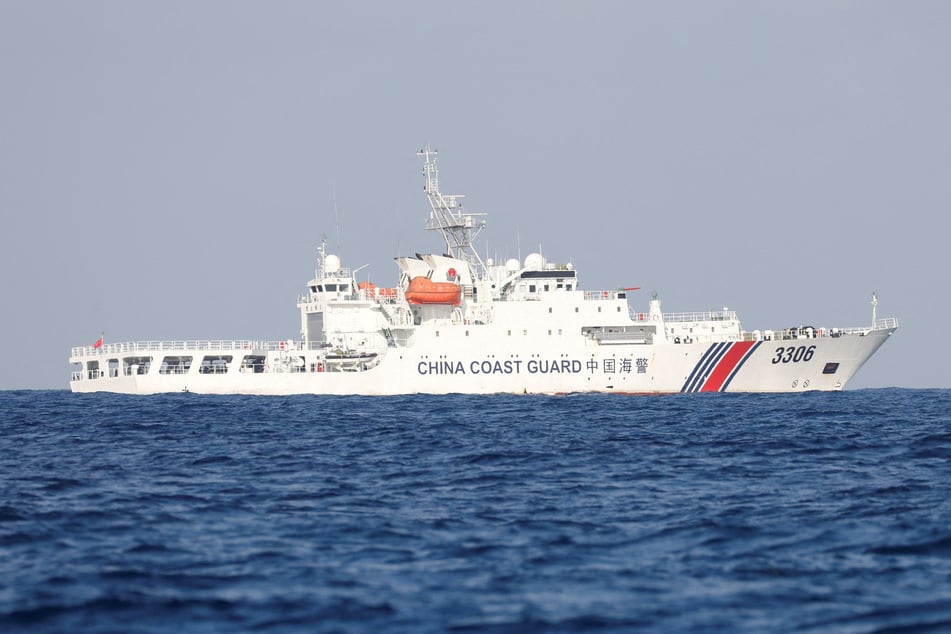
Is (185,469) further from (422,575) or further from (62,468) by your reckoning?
(422,575)

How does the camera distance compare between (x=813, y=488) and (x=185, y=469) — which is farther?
(x=185, y=469)

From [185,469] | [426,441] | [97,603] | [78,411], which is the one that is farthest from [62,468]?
[78,411]

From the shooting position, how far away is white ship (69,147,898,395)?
43.4 meters

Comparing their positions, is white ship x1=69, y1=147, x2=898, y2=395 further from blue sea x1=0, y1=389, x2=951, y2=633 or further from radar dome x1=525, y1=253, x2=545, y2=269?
blue sea x1=0, y1=389, x2=951, y2=633

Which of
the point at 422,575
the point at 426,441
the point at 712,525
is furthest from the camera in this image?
the point at 426,441

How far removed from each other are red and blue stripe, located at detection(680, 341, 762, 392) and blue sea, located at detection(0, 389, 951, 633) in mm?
19483

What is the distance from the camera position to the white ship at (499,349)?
43.4m

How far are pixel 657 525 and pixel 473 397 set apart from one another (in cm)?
2994

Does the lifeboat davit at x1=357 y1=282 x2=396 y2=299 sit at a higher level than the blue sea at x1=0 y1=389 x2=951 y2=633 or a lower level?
higher

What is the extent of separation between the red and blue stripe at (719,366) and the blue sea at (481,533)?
63.9 ft

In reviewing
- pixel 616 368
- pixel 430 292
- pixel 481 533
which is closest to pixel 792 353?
pixel 616 368

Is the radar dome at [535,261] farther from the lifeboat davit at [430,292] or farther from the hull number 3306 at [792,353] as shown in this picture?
the hull number 3306 at [792,353]

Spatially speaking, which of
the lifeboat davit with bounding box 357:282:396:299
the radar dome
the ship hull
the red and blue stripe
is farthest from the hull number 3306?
the lifeboat davit with bounding box 357:282:396:299

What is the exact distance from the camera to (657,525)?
1218 centimetres
